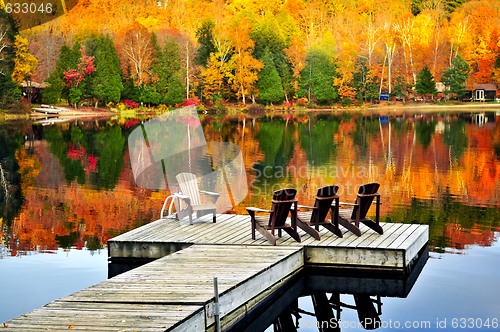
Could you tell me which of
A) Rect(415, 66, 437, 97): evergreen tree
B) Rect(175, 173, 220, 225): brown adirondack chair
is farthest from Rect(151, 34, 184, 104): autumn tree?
Rect(175, 173, 220, 225): brown adirondack chair

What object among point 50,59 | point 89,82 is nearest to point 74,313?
point 89,82

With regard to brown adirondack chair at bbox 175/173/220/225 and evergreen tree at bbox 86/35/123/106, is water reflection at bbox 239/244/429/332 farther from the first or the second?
evergreen tree at bbox 86/35/123/106

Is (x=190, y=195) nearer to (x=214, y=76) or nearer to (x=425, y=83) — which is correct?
(x=214, y=76)

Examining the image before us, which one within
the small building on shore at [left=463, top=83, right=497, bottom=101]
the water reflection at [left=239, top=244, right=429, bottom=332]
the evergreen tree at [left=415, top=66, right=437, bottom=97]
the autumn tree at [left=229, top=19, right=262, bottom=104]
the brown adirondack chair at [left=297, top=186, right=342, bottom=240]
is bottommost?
the water reflection at [left=239, top=244, right=429, bottom=332]

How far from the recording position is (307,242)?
344 inches

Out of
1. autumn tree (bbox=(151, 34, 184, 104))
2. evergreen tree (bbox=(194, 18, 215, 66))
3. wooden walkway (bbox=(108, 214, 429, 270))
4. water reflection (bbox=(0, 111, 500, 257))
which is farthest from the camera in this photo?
evergreen tree (bbox=(194, 18, 215, 66))

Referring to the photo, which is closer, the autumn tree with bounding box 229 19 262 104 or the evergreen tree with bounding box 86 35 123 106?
the evergreen tree with bounding box 86 35 123 106

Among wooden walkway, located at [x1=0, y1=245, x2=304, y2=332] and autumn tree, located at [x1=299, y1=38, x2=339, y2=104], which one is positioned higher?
autumn tree, located at [x1=299, y1=38, x2=339, y2=104]

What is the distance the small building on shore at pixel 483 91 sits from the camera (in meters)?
69.1

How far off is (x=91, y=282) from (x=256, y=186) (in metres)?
9.06

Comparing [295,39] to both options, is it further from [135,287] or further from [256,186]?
[135,287]

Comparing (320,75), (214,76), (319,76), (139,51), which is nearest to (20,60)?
(139,51)

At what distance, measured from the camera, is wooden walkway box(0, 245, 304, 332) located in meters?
5.61

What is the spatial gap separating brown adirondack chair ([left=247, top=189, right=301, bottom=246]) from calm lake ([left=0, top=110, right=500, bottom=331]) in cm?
123
